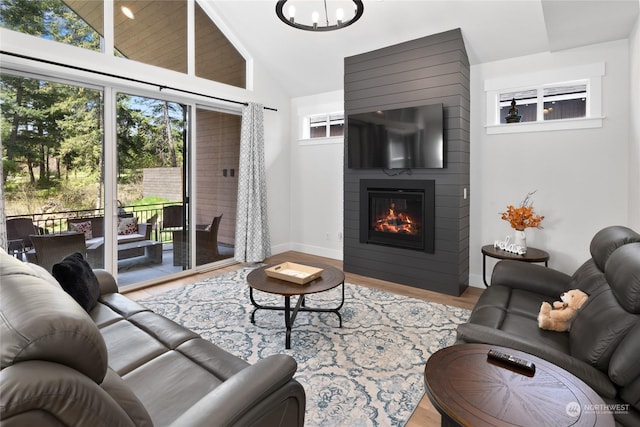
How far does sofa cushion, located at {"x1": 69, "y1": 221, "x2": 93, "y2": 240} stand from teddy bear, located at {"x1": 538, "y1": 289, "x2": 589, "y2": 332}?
4219 mm

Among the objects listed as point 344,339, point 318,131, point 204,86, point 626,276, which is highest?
point 204,86

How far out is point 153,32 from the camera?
416 centimetres

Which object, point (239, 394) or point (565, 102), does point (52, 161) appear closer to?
point (239, 394)

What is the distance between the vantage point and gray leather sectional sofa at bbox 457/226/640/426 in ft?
4.45

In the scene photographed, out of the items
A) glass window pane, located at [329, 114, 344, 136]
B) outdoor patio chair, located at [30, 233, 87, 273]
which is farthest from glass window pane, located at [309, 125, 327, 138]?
outdoor patio chair, located at [30, 233, 87, 273]

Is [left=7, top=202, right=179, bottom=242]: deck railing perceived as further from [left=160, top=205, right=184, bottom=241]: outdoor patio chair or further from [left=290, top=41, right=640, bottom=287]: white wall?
[left=290, top=41, right=640, bottom=287]: white wall

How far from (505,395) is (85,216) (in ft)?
13.4

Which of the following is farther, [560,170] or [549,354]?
[560,170]

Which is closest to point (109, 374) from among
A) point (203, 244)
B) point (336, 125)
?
point (203, 244)

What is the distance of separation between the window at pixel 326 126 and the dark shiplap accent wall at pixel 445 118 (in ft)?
3.17

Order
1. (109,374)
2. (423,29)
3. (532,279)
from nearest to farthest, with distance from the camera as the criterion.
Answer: (109,374)
(532,279)
(423,29)

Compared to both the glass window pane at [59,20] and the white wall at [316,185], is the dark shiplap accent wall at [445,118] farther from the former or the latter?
the glass window pane at [59,20]

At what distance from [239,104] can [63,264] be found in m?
3.57

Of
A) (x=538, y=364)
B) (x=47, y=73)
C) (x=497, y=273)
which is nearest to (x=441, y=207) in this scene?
(x=497, y=273)
